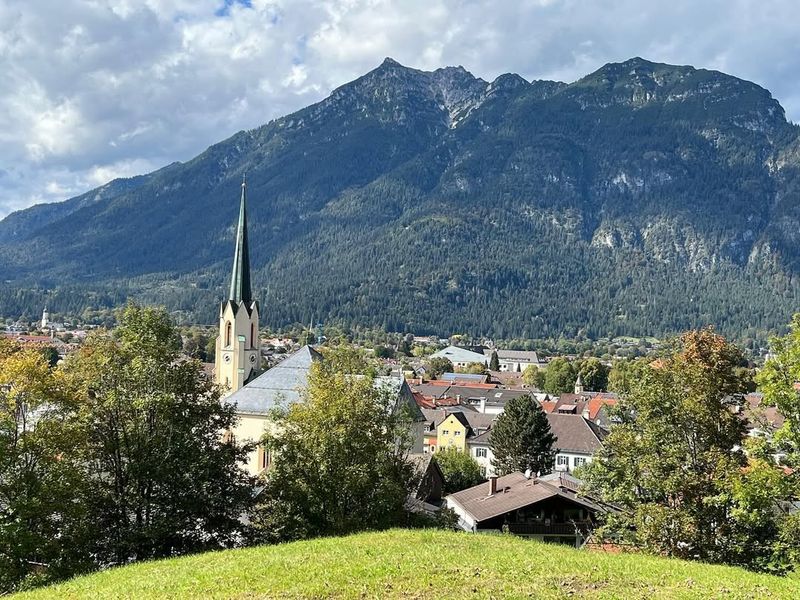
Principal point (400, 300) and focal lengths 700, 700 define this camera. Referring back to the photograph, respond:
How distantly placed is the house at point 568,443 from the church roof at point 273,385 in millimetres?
25781

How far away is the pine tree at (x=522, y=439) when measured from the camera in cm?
5941

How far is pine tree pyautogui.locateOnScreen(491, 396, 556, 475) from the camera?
59406mm

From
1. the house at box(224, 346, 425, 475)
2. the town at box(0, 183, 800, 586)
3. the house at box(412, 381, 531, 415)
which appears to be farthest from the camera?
the house at box(412, 381, 531, 415)

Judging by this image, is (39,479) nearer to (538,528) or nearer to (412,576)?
(412,576)

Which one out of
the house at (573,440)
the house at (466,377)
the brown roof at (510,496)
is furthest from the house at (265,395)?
the house at (466,377)

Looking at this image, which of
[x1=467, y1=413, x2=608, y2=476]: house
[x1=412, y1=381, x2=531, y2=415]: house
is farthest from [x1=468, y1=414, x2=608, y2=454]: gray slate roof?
[x1=412, y1=381, x2=531, y2=415]: house

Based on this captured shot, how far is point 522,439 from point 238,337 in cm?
2583

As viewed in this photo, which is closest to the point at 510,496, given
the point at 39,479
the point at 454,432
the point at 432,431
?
the point at 39,479

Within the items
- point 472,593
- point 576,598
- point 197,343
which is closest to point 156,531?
point 472,593

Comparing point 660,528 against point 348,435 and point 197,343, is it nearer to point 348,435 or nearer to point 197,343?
point 348,435

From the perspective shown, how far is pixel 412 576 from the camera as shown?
52.1ft

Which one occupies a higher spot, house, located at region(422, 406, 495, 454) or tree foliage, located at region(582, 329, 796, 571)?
tree foliage, located at region(582, 329, 796, 571)

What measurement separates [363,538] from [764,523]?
1272cm

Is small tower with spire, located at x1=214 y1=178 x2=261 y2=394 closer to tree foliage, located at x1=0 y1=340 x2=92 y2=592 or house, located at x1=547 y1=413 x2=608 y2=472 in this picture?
house, located at x1=547 y1=413 x2=608 y2=472
